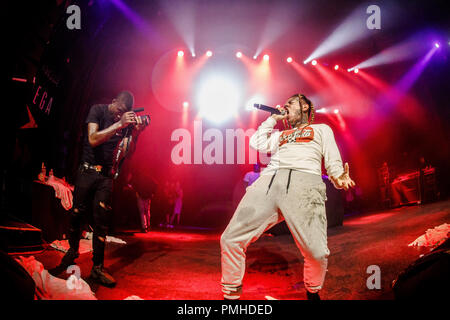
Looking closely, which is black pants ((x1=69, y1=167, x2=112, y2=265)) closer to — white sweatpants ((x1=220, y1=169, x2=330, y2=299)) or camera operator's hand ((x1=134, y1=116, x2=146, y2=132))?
camera operator's hand ((x1=134, y1=116, x2=146, y2=132))

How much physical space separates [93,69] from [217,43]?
4.23m

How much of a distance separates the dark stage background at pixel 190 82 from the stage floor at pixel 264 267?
152 cm

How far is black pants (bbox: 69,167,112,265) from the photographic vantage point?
106 inches

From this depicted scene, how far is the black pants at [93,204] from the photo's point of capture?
2.68 meters

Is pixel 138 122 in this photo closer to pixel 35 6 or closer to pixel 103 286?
pixel 35 6

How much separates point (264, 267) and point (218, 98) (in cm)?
744

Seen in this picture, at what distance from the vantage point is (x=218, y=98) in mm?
9898

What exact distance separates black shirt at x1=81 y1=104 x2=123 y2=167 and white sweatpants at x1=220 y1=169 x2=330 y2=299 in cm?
166

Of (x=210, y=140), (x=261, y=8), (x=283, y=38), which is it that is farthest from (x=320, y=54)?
(x=210, y=140)

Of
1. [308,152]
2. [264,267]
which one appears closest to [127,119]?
[308,152]

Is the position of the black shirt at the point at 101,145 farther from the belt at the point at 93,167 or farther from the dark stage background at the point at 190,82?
the dark stage background at the point at 190,82

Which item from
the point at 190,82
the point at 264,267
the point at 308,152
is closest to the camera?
the point at 308,152

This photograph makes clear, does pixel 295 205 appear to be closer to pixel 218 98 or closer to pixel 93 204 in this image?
pixel 93 204

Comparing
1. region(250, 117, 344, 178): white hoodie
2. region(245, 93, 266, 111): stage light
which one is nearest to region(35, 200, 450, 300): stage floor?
region(250, 117, 344, 178): white hoodie
